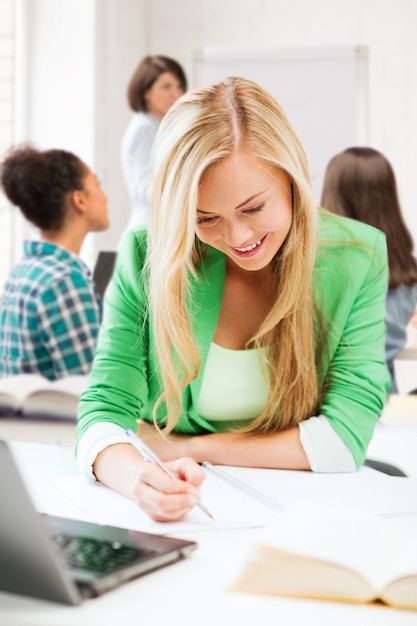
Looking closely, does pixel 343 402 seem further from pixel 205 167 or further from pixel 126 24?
pixel 126 24

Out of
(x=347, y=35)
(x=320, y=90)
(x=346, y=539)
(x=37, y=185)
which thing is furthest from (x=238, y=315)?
(x=347, y=35)

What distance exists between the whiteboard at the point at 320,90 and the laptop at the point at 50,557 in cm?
383

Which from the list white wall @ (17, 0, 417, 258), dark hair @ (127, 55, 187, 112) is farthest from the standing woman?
white wall @ (17, 0, 417, 258)

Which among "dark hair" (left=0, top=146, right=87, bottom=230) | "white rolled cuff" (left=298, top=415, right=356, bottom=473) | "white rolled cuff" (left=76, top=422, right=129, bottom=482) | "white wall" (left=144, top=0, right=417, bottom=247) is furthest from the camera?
"white wall" (left=144, top=0, right=417, bottom=247)

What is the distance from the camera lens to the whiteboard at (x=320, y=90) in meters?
4.47

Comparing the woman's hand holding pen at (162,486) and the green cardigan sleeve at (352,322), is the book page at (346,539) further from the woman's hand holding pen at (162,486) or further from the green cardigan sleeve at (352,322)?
the green cardigan sleeve at (352,322)

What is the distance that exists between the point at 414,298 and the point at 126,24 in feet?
9.11

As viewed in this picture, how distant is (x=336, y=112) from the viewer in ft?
14.7

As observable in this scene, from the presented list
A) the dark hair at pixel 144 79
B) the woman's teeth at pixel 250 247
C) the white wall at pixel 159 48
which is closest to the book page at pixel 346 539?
the woman's teeth at pixel 250 247

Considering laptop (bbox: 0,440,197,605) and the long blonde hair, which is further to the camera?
the long blonde hair

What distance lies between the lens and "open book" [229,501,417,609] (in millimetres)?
704

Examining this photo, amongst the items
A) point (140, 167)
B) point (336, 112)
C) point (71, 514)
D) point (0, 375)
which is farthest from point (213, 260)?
point (336, 112)

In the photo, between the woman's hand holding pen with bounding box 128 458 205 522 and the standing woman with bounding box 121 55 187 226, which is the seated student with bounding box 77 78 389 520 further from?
the standing woman with bounding box 121 55 187 226

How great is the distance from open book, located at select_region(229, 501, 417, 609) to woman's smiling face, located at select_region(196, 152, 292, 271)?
20.7 inches
